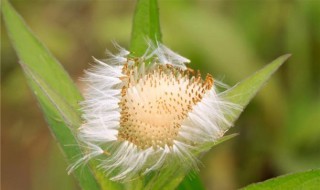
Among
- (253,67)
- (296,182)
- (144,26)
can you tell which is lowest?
(253,67)

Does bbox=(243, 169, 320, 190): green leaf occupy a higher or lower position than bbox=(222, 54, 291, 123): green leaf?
lower

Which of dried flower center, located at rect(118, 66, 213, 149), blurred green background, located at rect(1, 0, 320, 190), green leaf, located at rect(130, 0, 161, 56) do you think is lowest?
blurred green background, located at rect(1, 0, 320, 190)

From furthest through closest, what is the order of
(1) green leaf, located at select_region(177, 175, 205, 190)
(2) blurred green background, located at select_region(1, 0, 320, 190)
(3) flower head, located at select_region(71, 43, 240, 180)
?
1. (2) blurred green background, located at select_region(1, 0, 320, 190)
2. (1) green leaf, located at select_region(177, 175, 205, 190)
3. (3) flower head, located at select_region(71, 43, 240, 180)

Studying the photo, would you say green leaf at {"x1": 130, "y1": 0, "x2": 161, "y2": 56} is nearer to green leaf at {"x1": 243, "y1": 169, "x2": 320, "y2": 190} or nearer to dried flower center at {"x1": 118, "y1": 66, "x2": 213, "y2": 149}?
dried flower center at {"x1": 118, "y1": 66, "x2": 213, "y2": 149}

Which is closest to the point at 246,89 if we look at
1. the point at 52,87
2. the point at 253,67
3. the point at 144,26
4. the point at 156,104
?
the point at 156,104

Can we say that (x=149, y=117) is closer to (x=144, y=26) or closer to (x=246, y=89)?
(x=246, y=89)

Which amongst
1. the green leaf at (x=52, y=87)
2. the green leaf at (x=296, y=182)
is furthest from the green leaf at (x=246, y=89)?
the green leaf at (x=52, y=87)

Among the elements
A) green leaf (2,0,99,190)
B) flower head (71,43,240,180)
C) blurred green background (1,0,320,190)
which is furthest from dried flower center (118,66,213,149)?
blurred green background (1,0,320,190)

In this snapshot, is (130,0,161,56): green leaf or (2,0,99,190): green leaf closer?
(2,0,99,190): green leaf
